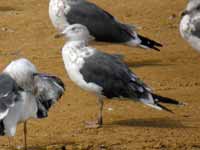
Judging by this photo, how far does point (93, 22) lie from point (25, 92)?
4.83m

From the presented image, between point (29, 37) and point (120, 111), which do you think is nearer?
point (120, 111)

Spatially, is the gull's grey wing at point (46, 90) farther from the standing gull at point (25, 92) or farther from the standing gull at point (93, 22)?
the standing gull at point (93, 22)

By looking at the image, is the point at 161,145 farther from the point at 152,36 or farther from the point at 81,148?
the point at 152,36

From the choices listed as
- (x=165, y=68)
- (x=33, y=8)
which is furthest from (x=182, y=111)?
(x=33, y=8)

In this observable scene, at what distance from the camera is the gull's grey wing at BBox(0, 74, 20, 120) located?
8.38 meters

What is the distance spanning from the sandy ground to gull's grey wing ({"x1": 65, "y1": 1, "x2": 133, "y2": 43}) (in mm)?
465

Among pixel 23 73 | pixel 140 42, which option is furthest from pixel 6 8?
pixel 23 73

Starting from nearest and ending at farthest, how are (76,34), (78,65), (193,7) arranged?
(78,65)
(76,34)
(193,7)

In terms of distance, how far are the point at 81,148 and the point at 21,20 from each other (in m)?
7.38

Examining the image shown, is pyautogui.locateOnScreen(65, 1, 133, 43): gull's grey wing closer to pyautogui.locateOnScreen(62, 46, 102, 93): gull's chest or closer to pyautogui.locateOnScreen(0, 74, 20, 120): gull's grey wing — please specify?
pyautogui.locateOnScreen(62, 46, 102, 93): gull's chest

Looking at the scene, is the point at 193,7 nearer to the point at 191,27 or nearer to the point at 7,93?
the point at 191,27

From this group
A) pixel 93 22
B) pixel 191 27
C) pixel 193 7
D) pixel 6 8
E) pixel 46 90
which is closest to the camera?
pixel 46 90

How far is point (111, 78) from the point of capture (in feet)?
33.3

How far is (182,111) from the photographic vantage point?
10742 mm
